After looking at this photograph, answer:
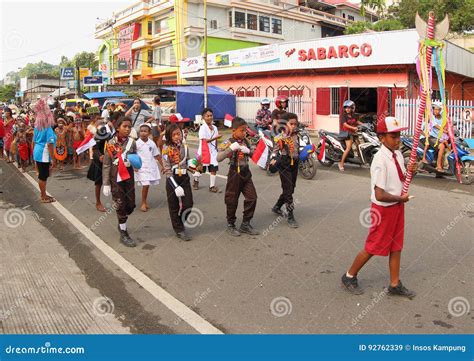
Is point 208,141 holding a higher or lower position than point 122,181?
higher

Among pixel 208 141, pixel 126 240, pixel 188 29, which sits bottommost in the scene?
pixel 126 240

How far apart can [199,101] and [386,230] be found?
22.2m

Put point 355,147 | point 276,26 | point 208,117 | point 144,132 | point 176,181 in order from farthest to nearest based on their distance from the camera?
point 276,26
point 355,147
point 208,117
point 144,132
point 176,181

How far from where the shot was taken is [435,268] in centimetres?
495

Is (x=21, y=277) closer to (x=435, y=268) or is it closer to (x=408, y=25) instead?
(x=435, y=268)

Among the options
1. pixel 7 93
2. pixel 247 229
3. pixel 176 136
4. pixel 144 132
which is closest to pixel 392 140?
pixel 247 229

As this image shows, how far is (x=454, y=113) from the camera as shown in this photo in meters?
15.6

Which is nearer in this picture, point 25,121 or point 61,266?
point 61,266

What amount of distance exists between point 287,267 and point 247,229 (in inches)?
54.3

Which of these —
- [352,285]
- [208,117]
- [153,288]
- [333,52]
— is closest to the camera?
[352,285]

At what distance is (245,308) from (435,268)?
2.17 metres

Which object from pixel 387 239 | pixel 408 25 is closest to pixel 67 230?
pixel 387 239

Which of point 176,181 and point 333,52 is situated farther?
point 333,52

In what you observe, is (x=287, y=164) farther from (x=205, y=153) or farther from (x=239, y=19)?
(x=239, y=19)
